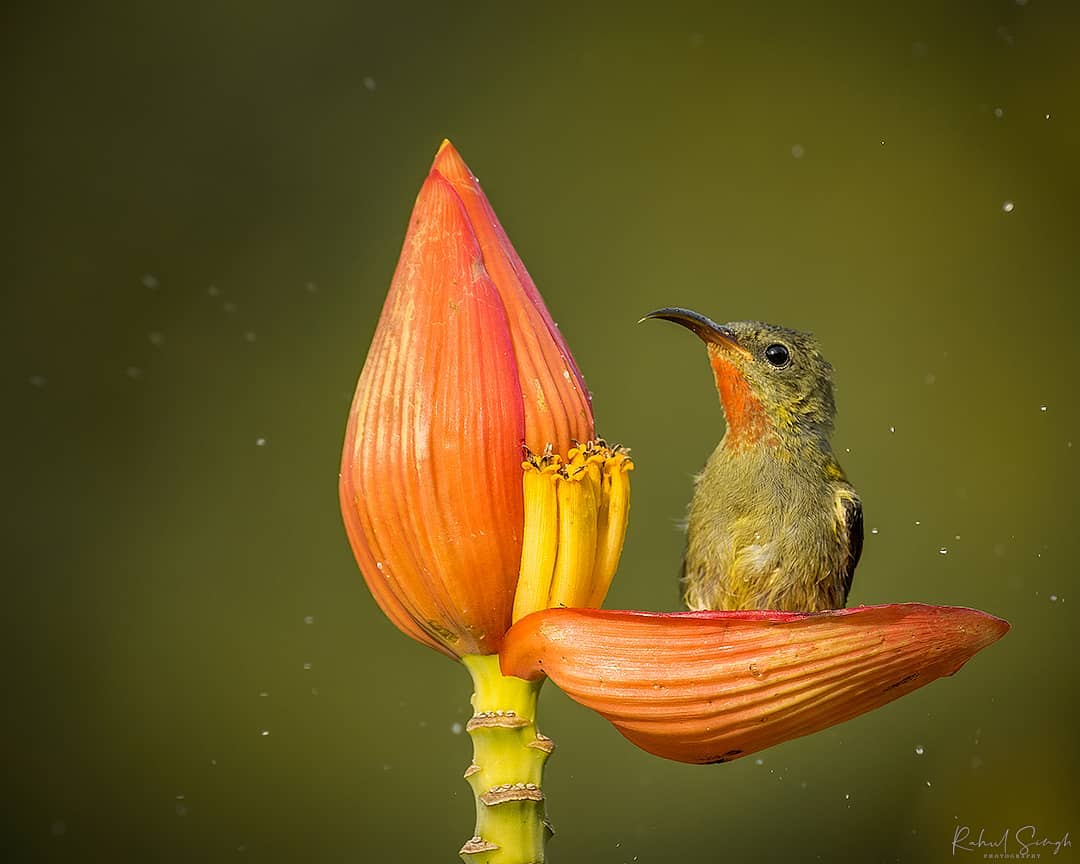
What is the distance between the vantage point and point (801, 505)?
517 mm

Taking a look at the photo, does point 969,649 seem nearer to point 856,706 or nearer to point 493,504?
point 856,706

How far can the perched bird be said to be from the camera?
0.49 m

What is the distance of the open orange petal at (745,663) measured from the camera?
34cm

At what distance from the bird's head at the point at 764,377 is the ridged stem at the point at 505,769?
0.15 m

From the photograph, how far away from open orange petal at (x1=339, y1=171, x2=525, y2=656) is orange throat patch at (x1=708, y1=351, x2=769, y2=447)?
13cm

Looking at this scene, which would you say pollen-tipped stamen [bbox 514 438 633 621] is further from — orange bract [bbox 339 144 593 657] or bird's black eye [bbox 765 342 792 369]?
bird's black eye [bbox 765 342 792 369]

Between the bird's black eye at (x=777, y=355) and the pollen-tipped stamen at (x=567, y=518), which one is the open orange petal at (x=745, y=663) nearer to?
the pollen-tipped stamen at (x=567, y=518)

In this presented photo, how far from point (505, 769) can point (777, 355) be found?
7.7 inches
